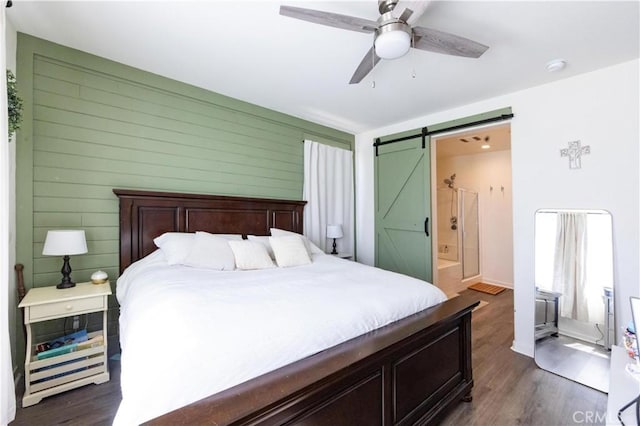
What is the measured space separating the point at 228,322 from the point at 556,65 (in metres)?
3.27

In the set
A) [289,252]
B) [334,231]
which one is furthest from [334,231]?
[289,252]

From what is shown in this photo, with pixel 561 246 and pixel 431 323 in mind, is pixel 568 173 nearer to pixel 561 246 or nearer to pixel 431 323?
pixel 561 246

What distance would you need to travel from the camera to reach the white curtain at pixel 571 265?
2.56 meters

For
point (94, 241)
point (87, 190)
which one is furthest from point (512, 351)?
point (87, 190)

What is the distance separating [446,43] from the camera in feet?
5.73

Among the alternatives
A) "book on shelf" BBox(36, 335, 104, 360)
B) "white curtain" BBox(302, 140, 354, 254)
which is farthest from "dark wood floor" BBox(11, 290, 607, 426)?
"white curtain" BBox(302, 140, 354, 254)

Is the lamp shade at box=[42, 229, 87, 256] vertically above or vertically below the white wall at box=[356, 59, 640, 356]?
below

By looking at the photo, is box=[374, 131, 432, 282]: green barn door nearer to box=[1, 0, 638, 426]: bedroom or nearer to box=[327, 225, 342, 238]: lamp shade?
box=[327, 225, 342, 238]: lamp shade

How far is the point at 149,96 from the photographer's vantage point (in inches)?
109

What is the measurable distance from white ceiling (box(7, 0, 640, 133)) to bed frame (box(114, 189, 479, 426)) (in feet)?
4.21

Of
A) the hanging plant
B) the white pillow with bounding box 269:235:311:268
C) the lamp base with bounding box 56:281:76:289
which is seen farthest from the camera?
the white pillow with bounding box 269:235:311:268

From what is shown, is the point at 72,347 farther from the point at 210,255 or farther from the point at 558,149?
the point at 558,149

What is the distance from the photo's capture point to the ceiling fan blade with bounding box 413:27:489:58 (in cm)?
165

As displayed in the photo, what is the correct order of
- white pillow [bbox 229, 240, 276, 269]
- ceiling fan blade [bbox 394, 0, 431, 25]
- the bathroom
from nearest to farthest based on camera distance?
ceiling fan blade [bbox 394, 0, 431, 25], white pillow [bbox 229, 240, 276, 269], the bathroom
